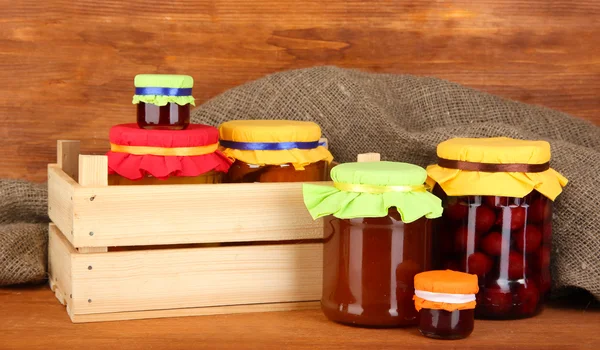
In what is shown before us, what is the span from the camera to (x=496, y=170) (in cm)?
95

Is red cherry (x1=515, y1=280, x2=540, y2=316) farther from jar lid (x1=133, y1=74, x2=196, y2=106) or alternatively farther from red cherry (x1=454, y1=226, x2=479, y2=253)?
jar lid (x1=133, y1=74, x2=196, y2=106)

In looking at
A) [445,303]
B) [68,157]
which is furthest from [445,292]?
[68,157]

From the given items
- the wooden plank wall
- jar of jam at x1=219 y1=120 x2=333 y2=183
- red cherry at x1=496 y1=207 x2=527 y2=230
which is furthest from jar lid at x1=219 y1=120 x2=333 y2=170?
the wooden plank wall

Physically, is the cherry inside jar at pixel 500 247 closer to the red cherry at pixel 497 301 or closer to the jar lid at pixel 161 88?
the red cherry at pixel 497 301

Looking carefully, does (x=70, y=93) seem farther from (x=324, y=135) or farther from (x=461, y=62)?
(x=461, y=62)

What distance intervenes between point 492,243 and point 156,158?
35 cm

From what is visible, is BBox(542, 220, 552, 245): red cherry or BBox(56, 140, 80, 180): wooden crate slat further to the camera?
BBox(56, 140, 80, 180): wooden crate slat

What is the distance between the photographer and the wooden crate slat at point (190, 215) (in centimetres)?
95

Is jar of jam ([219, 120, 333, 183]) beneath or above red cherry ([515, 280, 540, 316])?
above

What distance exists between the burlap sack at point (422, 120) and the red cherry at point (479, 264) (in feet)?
0.37

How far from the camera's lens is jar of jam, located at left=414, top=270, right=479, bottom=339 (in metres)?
0.89

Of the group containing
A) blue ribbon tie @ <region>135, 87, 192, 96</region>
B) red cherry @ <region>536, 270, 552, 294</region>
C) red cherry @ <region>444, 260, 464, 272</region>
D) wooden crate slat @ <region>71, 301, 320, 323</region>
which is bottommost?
wooden crate slat @ <region>71, 301, 320, 323</region>

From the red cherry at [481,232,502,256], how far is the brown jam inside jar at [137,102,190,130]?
0.33 meters

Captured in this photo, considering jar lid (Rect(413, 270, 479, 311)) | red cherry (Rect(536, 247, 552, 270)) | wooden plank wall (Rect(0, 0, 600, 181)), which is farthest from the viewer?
wooden plank wall (Rect(0, 0, 600, 181))
